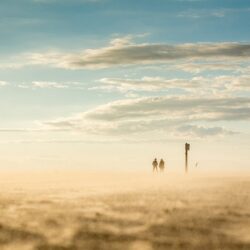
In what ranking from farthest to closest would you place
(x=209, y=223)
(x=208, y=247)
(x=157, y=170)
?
(x=157, y=170), (x=209, y=223), (x=208, y=247)

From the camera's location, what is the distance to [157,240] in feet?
23.4

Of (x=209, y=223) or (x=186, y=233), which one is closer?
(x=186, y=233)

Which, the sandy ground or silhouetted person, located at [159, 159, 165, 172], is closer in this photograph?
the sandy ground

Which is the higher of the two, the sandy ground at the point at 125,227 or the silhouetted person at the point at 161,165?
the silhouetted person at the point at 161,165

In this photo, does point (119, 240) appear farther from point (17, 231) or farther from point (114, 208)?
point (114, 208)

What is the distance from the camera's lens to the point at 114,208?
35.7 feet

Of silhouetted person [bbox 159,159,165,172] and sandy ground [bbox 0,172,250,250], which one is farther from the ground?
silhouetted person [bbox 159,159,165,172]

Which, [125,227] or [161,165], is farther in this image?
[161,165]

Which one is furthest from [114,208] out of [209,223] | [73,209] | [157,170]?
[157,170]

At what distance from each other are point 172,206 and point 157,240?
159 inches

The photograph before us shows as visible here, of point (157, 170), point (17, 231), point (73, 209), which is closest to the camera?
point (17, 231)

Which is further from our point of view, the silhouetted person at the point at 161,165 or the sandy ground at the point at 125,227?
the silhouetted person at the point at 161,165

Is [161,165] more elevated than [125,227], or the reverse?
[161,165]

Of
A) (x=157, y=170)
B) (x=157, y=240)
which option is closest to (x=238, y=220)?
(x=157, y=240)
